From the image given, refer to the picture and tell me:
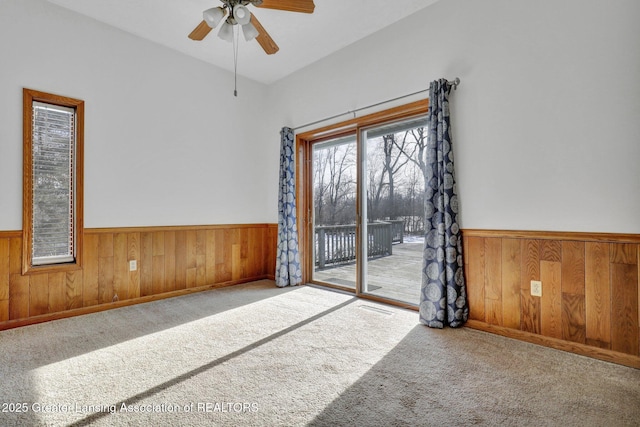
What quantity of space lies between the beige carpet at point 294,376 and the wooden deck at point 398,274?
0.54 m

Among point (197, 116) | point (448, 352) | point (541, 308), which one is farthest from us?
point (197, 116)

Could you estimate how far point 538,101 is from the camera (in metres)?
2.39

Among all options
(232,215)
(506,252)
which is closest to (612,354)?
(506,252)

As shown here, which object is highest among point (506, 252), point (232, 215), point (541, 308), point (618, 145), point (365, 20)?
point (365, 20)

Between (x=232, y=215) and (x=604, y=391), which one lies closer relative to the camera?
(x=604, y=391)

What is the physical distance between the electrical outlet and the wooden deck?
39.0 inches

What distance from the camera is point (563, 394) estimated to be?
1705 mm

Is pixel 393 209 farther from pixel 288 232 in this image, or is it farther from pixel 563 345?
pixel 563 345

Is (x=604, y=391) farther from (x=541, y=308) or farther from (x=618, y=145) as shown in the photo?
(x=618, y=145)

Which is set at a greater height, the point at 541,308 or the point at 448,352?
the point at 541,308

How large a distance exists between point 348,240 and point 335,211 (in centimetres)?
42

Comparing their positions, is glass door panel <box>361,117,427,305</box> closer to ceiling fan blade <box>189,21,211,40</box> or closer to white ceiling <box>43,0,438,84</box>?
white ceiling <box>43,0,438,84</box>

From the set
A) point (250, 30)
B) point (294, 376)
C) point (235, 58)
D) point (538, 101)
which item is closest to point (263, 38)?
point (250, 30)

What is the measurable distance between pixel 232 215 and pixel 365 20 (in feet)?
9.23
